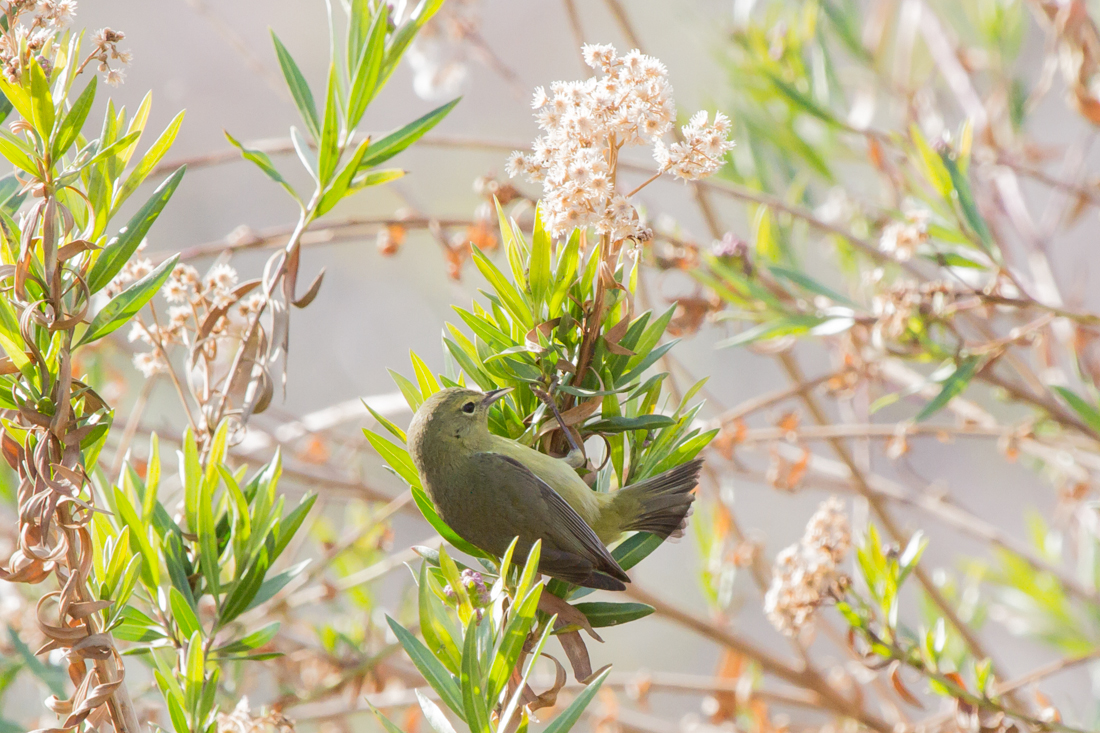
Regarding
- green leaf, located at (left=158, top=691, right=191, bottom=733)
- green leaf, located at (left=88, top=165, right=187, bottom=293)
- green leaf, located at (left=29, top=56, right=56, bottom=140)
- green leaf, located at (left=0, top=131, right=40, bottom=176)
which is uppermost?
green leaf, located at (left=29, top=56, right=56, bottom=140)

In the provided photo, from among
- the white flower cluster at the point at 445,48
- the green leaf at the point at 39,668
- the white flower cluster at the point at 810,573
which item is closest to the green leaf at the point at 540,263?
the white flower cluster at the point at 810,573

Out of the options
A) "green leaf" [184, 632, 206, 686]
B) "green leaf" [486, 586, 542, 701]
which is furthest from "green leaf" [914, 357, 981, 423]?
"green leaf" [184, 632, 206, 686]

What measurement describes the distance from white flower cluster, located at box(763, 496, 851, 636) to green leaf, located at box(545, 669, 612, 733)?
575 millimetres

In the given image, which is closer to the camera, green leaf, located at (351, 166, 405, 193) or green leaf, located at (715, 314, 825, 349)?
green leaf, located at (351, 166, 405, 193)

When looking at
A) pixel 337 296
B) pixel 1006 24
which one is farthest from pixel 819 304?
pixel 337 296

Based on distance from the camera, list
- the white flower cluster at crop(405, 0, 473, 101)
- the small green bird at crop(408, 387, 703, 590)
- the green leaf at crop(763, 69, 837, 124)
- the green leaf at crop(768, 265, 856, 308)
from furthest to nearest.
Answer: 1. the white flower cluster at crop(405, 0, 473, 101)
2. the green leaf at crop(763, 69, 837, 124)
3. the green leaf at crop(768, 265, 856, 308)
4. the small green bird at crop(408, 387, 703, 590)

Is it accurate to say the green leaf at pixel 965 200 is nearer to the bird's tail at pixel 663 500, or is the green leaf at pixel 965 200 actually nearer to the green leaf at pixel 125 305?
the bird's tail at pixel 663 500

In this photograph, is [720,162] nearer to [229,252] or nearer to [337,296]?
[229,252]

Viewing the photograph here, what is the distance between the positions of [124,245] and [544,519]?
67 centimetres

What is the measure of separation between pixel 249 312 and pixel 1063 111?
20.5 ft

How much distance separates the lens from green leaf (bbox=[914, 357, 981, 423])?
1.50m

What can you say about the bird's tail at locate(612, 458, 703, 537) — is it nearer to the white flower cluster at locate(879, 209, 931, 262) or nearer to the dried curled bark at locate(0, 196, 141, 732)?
the white flower cluster at locate(879, 209, 931, 262)

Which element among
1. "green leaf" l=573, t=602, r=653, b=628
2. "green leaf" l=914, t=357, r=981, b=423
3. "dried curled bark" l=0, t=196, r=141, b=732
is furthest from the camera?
"green leaf" l=914, t=357, r=981, b=423

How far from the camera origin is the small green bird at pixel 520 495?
47.6 inches
